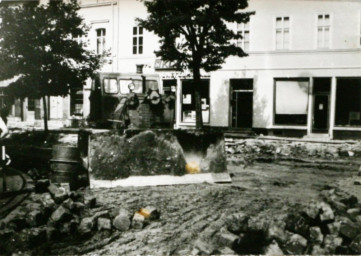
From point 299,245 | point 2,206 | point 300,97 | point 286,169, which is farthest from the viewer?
point 300,97

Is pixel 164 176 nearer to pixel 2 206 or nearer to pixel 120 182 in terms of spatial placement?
pixel 120 182

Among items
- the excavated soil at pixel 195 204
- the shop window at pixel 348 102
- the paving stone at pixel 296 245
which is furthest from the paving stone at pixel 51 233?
the shop window at pixel 348 102

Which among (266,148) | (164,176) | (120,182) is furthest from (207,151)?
(266,148)

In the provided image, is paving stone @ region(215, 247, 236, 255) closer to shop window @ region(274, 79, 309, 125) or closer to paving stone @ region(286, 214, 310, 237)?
paving stone @ region(286, 214, 310, 237)

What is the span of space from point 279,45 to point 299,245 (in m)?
17.4

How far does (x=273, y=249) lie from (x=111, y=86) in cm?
949

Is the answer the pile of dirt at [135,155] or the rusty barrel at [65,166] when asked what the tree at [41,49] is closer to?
the rusty barrel at [65,166]

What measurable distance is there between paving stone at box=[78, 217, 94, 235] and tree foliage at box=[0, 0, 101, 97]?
12.9m

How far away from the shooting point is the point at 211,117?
2195 centimetres

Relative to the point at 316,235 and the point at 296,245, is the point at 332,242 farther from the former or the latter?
the point at 296,245

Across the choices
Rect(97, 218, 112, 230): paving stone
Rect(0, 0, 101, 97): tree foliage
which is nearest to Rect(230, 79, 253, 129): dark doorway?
Rect(0, 0, 101, 97): tree foliage

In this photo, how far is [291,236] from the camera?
4.54 metres

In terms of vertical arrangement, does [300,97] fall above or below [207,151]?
above

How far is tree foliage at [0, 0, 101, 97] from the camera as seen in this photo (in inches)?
643
